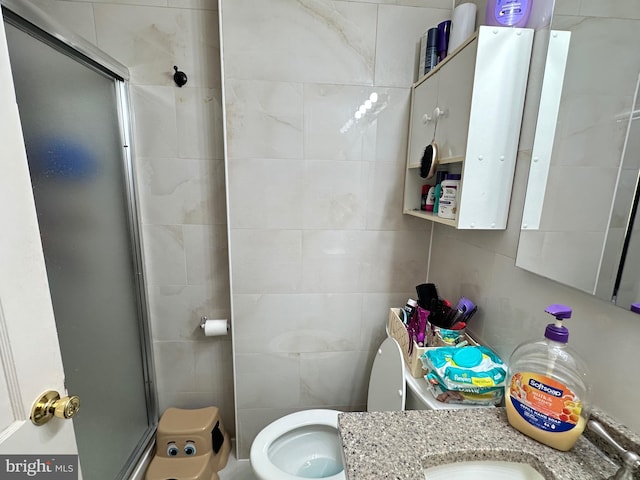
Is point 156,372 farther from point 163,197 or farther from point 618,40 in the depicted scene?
point 618,40

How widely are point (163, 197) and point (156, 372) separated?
34.2 inches

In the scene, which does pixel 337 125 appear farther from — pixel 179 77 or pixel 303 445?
pixel 303 445

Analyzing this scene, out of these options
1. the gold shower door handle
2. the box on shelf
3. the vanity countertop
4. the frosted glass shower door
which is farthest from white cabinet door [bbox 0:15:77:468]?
the box on shelf

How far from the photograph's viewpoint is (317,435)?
4.00ft

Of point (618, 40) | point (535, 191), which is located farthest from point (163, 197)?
point (618, 40)

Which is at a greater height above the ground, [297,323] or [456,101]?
[456,101]

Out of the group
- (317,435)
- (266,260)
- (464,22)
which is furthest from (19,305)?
(464,22)

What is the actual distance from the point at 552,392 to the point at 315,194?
938mm

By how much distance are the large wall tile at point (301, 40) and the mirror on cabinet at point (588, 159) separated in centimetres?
64

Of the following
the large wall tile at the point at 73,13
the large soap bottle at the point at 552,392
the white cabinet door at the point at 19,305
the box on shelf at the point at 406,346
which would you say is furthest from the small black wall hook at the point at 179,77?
the large soap bottle at the point at 552,392

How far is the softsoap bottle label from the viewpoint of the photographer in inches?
21.4

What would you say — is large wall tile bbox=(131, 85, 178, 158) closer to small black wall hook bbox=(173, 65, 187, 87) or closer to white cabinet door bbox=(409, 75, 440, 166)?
small black wall hook bbox=(173, 65, 187, 87)

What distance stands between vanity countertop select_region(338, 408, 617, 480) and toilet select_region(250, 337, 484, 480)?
0.30 m

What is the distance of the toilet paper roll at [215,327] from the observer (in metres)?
1.33
